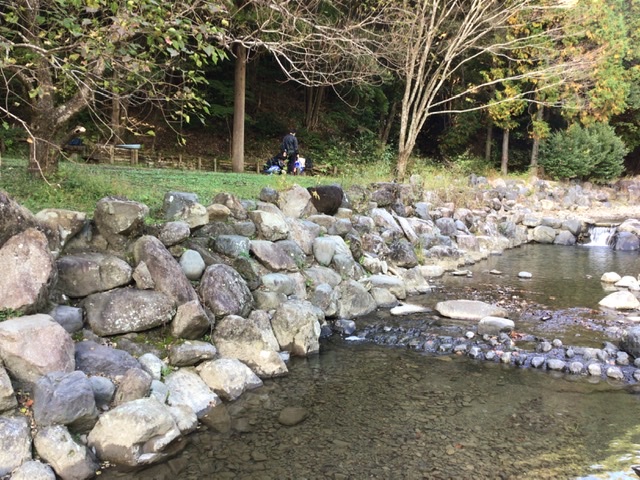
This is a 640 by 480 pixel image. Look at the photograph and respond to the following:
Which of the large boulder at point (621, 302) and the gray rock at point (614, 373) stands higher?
the large boulder at point (621, 302)

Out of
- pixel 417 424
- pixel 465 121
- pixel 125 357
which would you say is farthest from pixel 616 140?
pixel 125 357

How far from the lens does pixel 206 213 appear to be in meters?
7.62

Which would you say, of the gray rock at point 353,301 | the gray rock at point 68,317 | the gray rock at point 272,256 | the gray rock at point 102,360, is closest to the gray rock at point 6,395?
the gray rock at point 102,360

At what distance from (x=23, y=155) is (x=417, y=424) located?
11055 millimetres

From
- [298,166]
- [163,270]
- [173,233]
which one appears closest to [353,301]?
[173,233]

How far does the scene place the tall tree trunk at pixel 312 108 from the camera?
23875 millimetres

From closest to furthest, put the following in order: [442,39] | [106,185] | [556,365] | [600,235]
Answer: [556,365] → [106,185] → [600,235] → [442,39]

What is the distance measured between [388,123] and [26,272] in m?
22.7

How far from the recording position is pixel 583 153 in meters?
23.6

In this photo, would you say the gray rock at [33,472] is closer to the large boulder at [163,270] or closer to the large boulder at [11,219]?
the large boulder at [11,219]

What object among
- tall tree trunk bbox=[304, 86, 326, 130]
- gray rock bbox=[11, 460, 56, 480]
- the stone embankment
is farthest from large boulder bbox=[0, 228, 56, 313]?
tall tree trunk bbox=[304, 86, 326, 130]

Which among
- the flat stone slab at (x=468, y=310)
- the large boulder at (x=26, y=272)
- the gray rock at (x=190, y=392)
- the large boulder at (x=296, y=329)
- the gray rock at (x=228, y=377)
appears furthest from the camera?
the flat stone slab at (x=468, y=310)

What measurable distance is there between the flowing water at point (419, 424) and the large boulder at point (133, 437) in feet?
0.47

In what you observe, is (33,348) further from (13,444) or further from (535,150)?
(535,150)
